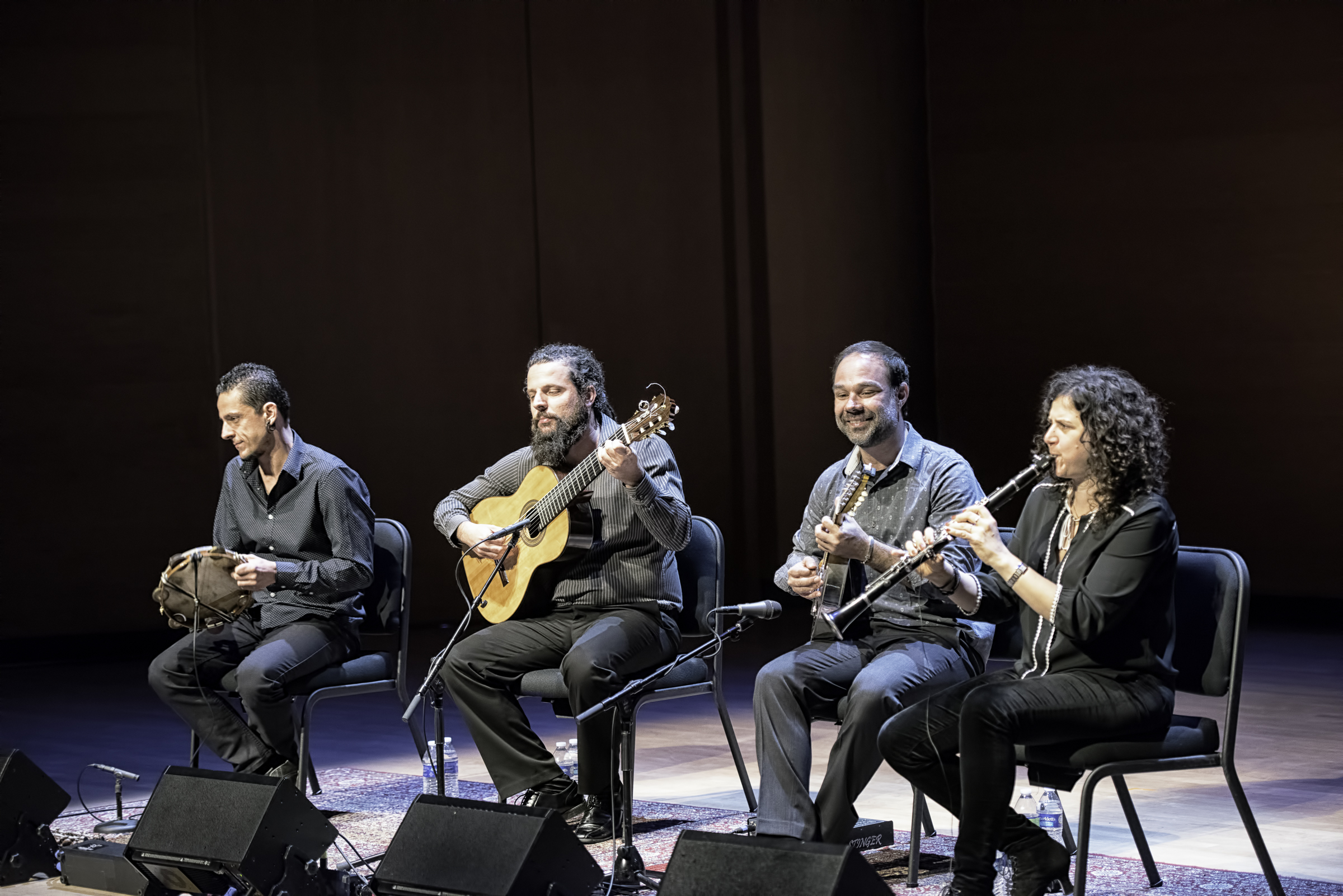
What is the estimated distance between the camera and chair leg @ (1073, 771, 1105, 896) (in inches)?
117

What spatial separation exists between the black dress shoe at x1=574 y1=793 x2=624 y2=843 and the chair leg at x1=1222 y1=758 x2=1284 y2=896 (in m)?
1.47

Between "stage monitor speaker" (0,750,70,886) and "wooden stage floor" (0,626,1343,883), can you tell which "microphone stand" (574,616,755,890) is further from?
"stage monitor speaker" (0,750,70,886)

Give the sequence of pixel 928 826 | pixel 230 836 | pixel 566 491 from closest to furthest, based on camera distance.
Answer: pixel 230 836, pixel 928 826, pixel 566 491

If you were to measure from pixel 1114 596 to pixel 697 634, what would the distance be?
4.82ft

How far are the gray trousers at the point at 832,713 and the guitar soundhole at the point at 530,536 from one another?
85 cm

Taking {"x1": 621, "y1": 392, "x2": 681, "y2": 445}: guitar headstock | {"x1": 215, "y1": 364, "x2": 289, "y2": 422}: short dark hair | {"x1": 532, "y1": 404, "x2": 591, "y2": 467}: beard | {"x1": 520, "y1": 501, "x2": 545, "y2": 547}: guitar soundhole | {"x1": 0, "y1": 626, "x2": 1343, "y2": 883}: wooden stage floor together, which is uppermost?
{"x1": 215, "y1": 364, "x2": 289, "y2": 422}: short dark hair

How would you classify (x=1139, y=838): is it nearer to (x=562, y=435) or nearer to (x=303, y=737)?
(x=562, y=435)

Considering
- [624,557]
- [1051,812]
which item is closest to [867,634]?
[1051,812]

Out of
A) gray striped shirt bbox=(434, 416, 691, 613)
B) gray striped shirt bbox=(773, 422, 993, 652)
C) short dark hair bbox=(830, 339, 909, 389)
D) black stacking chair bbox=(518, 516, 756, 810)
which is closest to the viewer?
gray striped shirt bbox=(773, 422, 993, 652)

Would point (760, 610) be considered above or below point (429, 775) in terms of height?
above

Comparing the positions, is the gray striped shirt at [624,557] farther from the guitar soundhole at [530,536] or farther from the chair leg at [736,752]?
the chair leg at [736,752]

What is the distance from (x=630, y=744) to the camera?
12.2ft

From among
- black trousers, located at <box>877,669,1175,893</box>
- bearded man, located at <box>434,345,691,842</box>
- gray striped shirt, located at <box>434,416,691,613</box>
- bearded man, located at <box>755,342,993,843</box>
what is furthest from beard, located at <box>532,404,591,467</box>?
black trousers, located at <box>877,669,1175,893</box>

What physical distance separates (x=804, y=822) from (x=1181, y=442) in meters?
5.33
